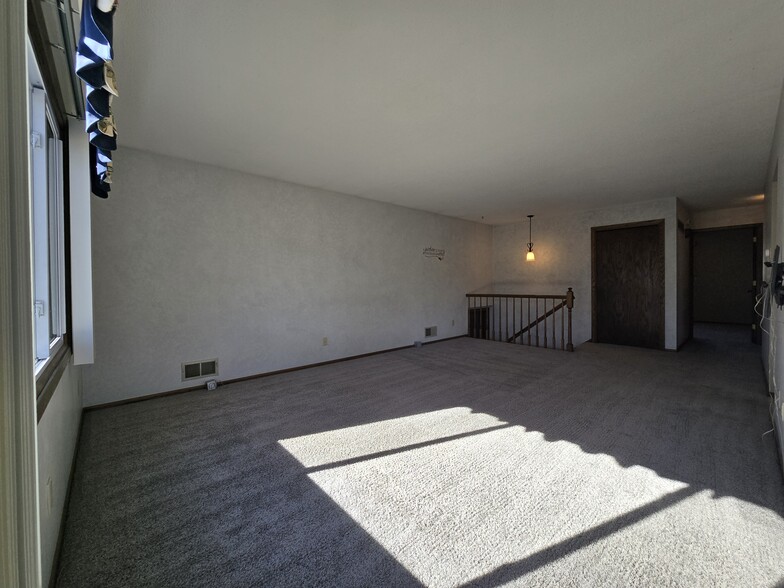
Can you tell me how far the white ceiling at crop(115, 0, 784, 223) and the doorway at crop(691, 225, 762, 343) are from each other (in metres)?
6.71

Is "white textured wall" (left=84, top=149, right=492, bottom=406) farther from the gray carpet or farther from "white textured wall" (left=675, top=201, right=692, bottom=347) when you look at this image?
"white textured wall" (left=675, top=201, right=692, bottom=347)

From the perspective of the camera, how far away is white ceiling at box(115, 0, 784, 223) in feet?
5.94

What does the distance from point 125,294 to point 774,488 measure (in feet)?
16.9

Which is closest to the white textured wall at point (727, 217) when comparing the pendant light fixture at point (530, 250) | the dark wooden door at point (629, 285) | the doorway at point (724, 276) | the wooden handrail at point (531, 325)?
the dark wooden door at point (629, 285)

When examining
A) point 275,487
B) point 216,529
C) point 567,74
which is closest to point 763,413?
point 567,74

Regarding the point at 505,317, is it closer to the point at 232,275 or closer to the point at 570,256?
the point at 570,256

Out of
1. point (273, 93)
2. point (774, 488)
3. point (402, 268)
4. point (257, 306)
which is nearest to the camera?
point (774, 488)

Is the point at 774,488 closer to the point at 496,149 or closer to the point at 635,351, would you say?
the point at 496,149

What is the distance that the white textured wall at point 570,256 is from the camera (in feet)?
18.7

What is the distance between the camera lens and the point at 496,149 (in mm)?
3584

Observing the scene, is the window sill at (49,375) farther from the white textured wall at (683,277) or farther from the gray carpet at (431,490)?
the white textured wall at (683,277)

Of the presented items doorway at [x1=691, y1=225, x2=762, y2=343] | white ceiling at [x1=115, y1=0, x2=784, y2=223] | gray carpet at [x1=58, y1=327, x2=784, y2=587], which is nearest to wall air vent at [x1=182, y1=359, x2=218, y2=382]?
gray carpet at [x1=58, y1=327, x2=784, y2=587]

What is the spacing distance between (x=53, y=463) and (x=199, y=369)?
2.34 metres

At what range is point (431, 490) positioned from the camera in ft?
6.68
